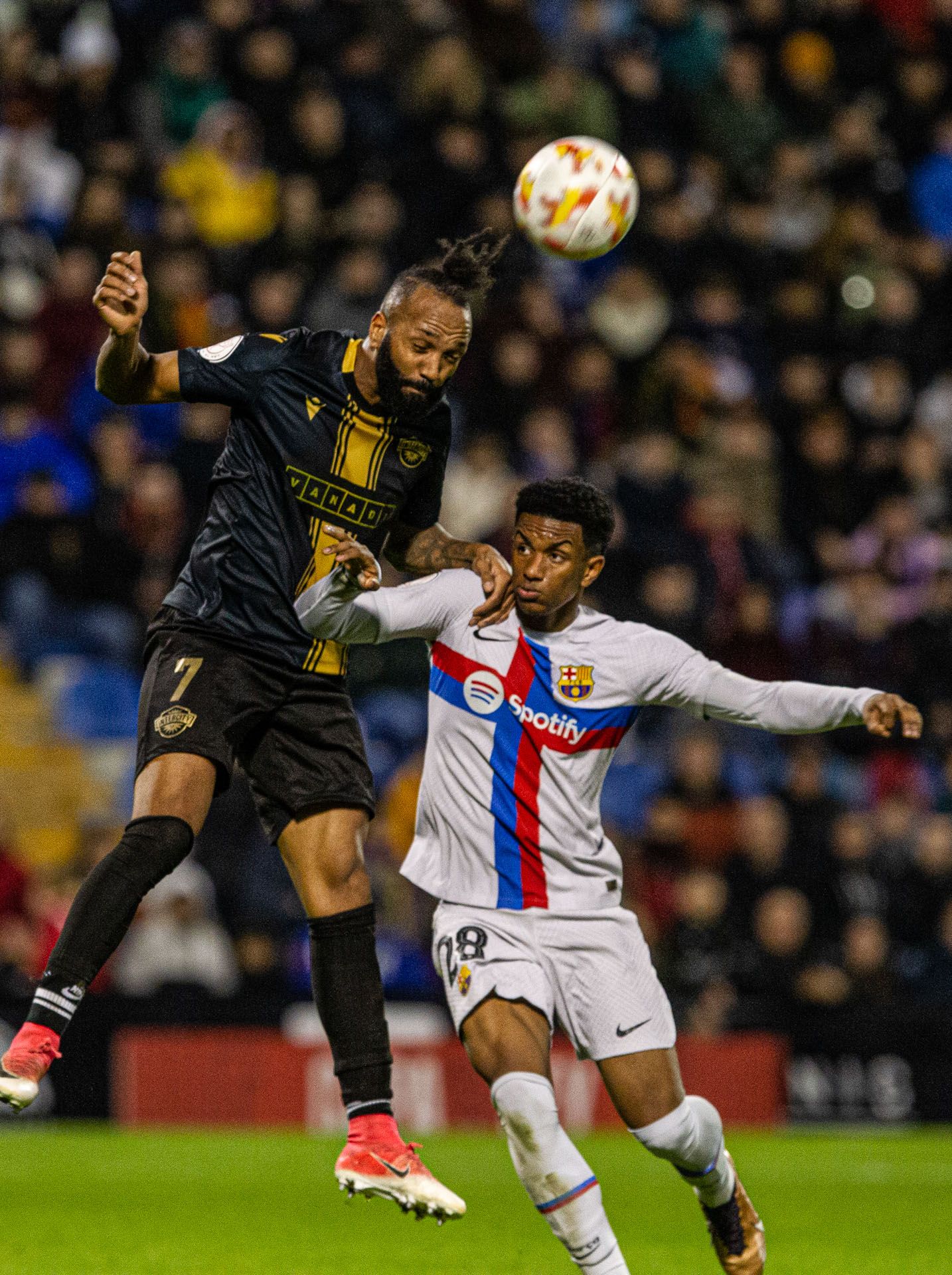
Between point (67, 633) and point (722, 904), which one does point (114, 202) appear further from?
point (722, 904)

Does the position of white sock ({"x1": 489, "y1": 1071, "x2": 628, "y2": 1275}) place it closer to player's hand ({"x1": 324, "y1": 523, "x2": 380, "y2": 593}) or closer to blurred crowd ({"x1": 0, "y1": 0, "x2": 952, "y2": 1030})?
player's hand ({"x1": 324, "y1": 523, "x2": 380, "y2": 593})

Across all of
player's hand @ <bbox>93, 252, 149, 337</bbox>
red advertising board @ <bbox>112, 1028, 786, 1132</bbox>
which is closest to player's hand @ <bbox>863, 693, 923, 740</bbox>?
player's hand @ <bbox>93, 252, 149, 337</bbox>

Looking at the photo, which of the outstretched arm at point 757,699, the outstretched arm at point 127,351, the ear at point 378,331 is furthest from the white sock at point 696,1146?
the outstretched arm at point 127,351

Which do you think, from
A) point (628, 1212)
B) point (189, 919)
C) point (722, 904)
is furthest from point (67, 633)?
point (628, 1212)

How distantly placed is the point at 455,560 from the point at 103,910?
1.49 m

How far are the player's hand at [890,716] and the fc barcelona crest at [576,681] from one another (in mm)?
840

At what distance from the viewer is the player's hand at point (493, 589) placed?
240 inches

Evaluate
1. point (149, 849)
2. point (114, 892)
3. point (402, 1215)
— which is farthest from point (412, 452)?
point (402, 1215)

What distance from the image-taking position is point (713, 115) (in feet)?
55.3

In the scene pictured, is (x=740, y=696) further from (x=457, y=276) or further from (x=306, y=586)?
(x=457, y=276)

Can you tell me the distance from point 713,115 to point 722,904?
23.6 feet

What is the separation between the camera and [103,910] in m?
5.70

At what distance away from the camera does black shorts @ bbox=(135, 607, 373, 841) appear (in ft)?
19.7

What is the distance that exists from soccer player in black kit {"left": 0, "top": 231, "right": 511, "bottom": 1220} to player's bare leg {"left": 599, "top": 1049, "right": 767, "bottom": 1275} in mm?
656
